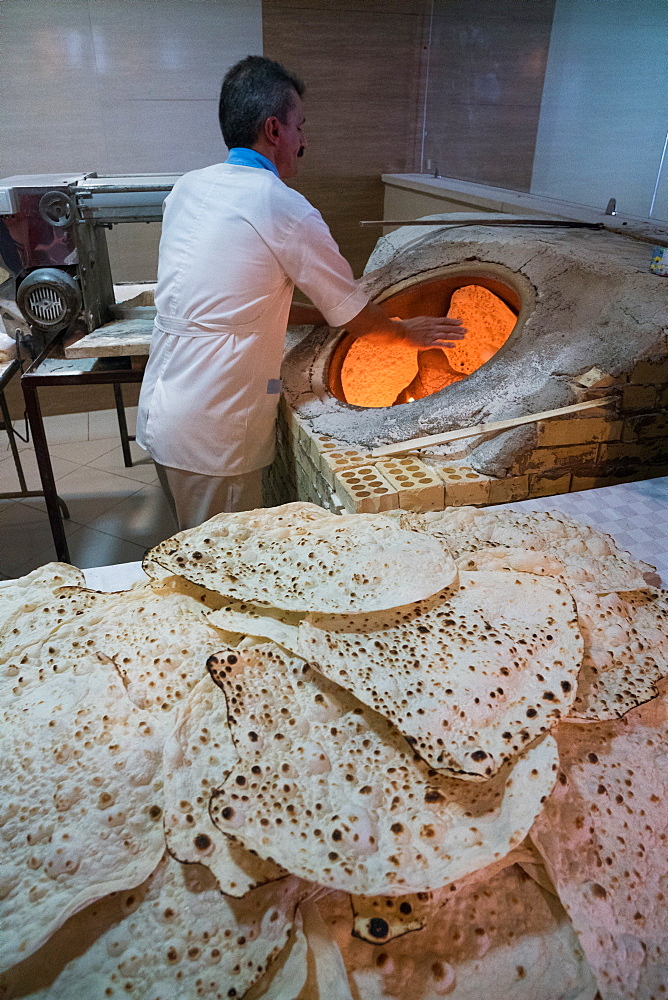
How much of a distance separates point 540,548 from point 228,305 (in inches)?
51.0

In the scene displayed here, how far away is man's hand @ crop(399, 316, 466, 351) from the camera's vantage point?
228 cm

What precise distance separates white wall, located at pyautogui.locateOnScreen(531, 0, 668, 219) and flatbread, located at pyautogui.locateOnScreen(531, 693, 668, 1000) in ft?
10.4

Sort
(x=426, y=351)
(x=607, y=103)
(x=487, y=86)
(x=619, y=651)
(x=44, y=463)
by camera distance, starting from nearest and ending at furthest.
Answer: (x=619, y=651) < (x=44, y=463) < (x=426, y=351) < (x=607, y=103) < (x=487, y=86)

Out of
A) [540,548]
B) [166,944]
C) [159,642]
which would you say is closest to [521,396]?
[540,548]

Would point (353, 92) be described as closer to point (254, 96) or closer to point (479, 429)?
point (254, 96)

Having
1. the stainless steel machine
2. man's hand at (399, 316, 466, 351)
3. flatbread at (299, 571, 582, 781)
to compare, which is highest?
the stainless steel machine

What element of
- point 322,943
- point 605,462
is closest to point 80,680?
point 322,943

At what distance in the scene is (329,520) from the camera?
1.37 m

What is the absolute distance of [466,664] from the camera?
0.96m

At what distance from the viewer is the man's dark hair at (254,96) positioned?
200cm

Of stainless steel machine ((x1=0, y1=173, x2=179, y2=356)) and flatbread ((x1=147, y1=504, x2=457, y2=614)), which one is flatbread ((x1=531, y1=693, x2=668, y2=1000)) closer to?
flatbread ((x1=147, y1=504, x2=457, y2=614))

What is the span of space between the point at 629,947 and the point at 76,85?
5036 millimetres

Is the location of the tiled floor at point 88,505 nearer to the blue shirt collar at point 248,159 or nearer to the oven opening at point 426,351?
the oven opening at point 426,351

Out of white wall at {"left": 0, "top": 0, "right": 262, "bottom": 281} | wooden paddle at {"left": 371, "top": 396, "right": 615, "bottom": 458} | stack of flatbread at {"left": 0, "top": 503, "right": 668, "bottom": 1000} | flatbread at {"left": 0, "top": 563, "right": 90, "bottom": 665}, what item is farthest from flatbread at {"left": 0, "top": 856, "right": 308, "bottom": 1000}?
white wall at {"left": 0, "top": 0, "right": 262, "bottom": 281}
